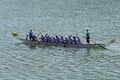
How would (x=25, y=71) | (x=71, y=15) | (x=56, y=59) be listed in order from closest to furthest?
(x=25, y=71)
(x=56, y=59)
(x=71, y=15)

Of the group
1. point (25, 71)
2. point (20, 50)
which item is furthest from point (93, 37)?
point (25, 71)

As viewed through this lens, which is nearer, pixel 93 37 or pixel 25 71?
pixel 25 71

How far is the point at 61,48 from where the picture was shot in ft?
137

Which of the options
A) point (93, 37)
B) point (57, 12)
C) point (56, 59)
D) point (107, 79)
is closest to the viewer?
point (107, 79)

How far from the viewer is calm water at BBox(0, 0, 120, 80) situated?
1297 inches

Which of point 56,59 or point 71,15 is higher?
point 71,15

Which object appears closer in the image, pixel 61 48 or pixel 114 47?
pixel 114 47

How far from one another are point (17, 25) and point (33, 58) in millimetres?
22082

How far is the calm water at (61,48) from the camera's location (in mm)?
32938

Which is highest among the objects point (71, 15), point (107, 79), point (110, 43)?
point (71, 15)

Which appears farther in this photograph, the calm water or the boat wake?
the boat wake

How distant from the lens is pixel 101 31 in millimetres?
51125

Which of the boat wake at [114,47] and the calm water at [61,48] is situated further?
the boat wake at [114,47]

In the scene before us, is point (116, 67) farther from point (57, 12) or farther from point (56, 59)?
point (57, 12)
